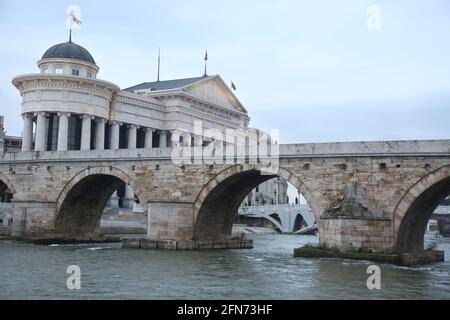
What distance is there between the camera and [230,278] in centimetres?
1612

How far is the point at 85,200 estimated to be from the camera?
29781 mm

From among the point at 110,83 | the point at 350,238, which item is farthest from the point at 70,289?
the point at 110,83

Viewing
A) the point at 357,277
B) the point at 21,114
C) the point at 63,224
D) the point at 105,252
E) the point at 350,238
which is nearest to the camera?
the point at 357,277

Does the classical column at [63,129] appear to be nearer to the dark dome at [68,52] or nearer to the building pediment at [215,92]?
the dark dome at [68,52]

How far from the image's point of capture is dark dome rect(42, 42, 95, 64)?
41656 millimetres

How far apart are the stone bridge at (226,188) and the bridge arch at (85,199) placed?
0.16 ft

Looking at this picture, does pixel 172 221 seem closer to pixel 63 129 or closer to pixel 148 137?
pixel 63 129

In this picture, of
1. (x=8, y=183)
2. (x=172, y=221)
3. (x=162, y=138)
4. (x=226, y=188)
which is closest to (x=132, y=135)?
(x=162, y=138)

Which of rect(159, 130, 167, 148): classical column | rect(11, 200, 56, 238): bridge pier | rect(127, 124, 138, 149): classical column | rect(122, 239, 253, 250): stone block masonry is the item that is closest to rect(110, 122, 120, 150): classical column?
rect(127, 124, 138, 149): classical column

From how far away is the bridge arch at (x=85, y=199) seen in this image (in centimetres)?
2720
